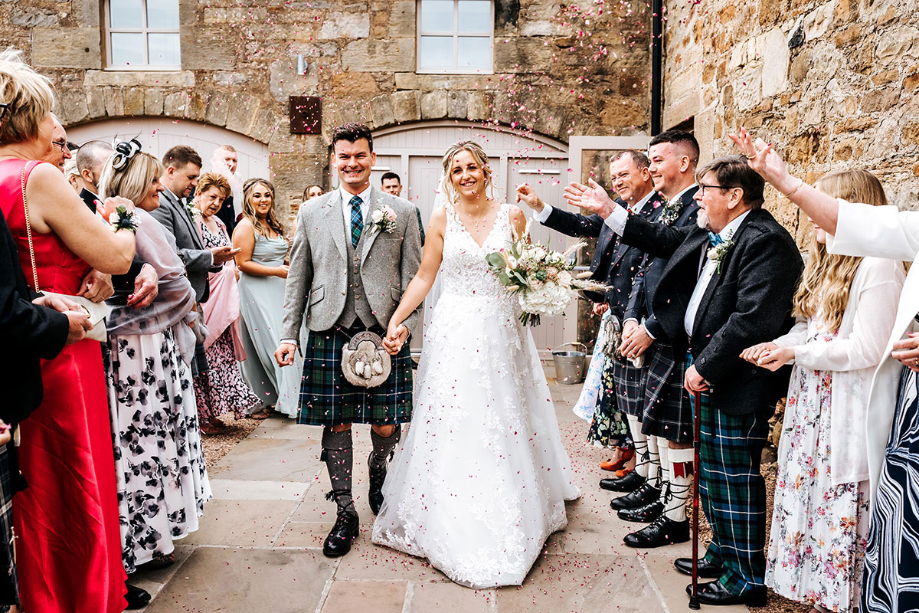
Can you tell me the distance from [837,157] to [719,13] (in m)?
2.43

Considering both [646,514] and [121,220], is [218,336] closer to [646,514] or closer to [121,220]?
[121,220]

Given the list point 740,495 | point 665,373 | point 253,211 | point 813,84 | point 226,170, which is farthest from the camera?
point 226,170

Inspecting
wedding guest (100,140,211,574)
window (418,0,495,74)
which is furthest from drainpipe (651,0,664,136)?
wedding guest (100,140,211,574)

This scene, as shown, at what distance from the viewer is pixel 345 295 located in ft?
11.1

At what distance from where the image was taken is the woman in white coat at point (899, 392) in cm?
196

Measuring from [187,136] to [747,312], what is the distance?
703 cm

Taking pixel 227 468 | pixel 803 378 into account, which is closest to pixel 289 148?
pixel 227 468

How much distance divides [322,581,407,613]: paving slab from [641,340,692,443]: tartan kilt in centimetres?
141

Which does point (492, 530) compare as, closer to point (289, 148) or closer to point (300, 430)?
point (300, 430)

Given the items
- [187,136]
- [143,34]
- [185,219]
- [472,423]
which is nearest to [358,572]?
[472,423]

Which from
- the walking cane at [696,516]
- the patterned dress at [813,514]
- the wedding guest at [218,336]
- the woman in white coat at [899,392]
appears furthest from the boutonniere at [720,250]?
the wedding guest at [218,336]

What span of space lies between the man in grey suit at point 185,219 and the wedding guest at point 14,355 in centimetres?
217

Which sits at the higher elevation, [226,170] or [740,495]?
[226,170]

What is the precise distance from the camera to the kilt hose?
279 centimetres
